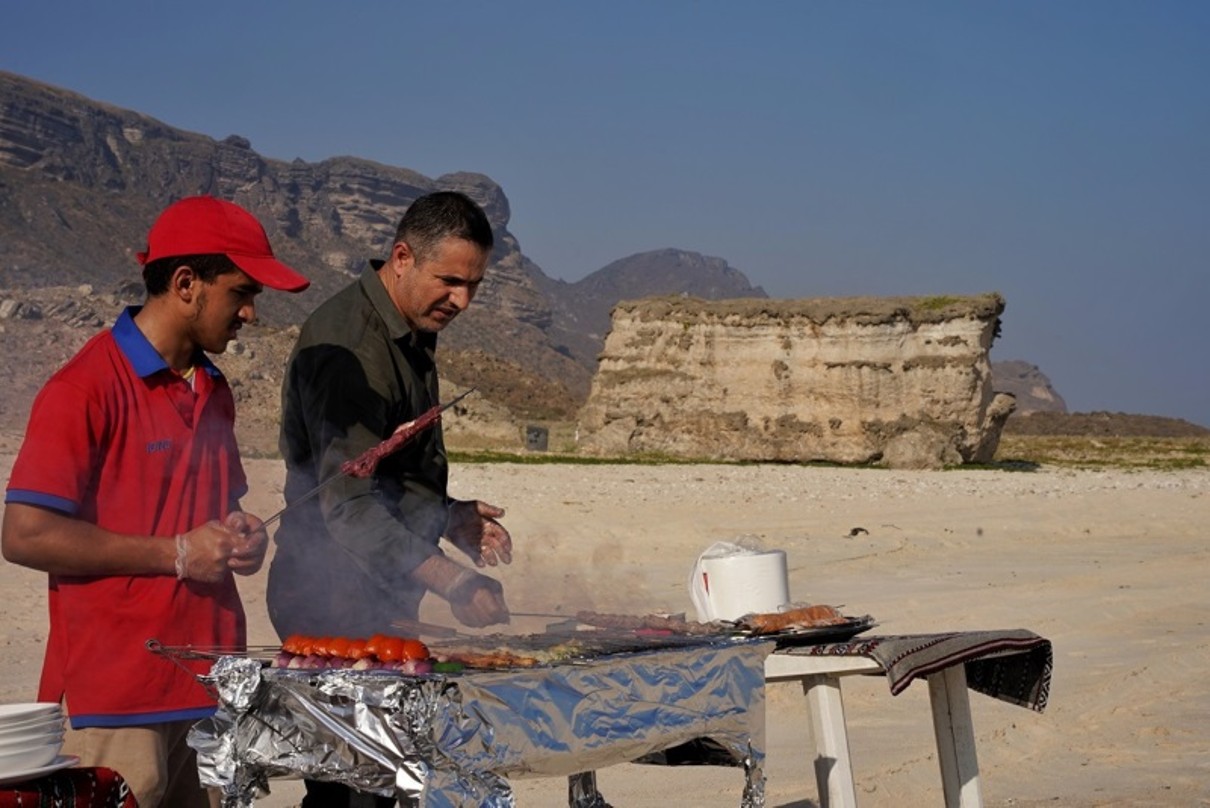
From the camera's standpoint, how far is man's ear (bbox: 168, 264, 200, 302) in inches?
148

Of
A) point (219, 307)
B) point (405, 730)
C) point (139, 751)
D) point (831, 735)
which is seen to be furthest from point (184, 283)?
point (831, 735)

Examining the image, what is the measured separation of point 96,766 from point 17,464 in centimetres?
73

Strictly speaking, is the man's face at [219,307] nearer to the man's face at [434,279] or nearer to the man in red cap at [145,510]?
the man in red cap at [145,510]

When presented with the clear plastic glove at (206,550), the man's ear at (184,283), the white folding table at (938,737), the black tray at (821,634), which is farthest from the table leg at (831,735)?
the man's ear at (184,283)

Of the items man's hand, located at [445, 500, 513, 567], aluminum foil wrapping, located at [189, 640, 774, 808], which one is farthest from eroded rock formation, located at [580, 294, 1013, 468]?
aluminum foil wrapping, located at [189, 640, 774, 808]

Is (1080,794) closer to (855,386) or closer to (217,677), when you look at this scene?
(217,677)

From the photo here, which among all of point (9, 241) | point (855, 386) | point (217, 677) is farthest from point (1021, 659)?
point (9, 241)

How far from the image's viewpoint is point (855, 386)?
34656 mm

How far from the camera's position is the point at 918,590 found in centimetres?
1302

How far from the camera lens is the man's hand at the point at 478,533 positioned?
4.81 metres

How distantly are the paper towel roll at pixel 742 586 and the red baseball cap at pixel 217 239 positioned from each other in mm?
1840

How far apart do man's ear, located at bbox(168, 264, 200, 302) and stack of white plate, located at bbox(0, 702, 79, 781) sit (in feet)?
3.53

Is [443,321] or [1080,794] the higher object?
[443,321]

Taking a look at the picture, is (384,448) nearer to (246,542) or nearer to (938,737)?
(246,542)
